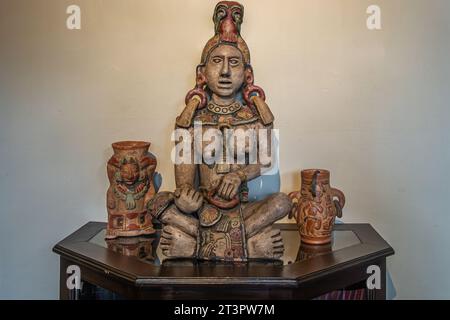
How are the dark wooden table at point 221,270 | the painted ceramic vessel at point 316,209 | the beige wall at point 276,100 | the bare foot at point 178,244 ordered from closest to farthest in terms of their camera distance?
the dark wooden table at point 221,270
the bare foot at point 178,244
the painted ceramic vessel at point 316,209
the beige wall at point 276,100

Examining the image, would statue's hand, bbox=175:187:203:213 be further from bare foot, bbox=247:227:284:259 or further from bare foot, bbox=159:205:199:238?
bare foot, bbox=247:227:284:259

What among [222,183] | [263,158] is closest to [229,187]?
[222,183]

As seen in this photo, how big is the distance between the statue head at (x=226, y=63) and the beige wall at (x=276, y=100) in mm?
107

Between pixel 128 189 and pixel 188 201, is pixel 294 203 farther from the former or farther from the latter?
pixel 128 189

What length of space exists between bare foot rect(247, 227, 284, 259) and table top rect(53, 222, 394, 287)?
0.02m

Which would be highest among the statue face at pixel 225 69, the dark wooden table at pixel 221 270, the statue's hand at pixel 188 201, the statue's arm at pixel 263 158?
the statue face at pixel 225 69

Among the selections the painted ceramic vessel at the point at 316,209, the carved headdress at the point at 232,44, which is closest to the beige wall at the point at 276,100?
the carved headdress at the point at 232,44

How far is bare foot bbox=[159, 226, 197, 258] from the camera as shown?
1269 millimetres

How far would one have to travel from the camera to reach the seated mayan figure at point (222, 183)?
1272 mm

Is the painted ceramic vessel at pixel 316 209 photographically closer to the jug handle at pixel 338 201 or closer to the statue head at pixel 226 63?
the jug handle at pixel 338 201

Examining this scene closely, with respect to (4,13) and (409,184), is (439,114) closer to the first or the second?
(409,184)

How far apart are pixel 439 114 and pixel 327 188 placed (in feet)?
1.65
